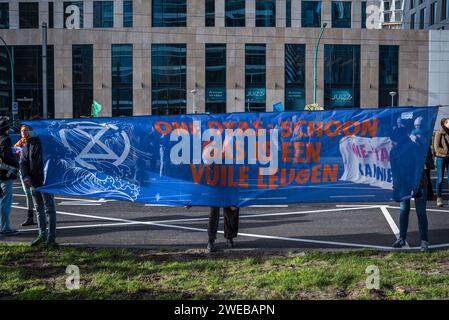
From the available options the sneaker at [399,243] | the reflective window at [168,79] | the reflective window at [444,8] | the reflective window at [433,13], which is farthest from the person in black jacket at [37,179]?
the reflective window at [433,13]

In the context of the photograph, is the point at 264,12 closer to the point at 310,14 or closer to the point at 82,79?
the point at 310,14

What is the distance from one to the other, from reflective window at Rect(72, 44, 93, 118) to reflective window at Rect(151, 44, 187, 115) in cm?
572

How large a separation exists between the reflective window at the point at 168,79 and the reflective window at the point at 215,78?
2.18 meters

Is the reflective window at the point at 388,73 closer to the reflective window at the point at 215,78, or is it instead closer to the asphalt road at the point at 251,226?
the reflective window at the point at 215,78

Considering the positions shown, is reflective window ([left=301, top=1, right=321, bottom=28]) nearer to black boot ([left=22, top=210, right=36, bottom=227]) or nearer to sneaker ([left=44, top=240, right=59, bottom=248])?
black boot ([left=22, top=210, right=36, bottom=227])

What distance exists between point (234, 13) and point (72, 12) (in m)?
14.9

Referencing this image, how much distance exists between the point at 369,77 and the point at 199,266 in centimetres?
4443

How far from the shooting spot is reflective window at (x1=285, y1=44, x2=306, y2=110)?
4722 cm

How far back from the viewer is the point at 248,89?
47000mm

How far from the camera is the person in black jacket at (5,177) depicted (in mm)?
8891

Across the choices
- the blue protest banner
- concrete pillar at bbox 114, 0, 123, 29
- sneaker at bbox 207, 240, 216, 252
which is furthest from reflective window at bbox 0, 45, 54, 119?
sneaker at bbox 207, 240, 216, 252

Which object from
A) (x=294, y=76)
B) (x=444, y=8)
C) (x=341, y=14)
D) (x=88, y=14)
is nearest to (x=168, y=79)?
(x=88, y=14)

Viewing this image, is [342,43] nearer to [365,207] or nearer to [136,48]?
[136,48]
